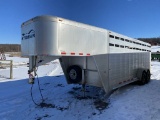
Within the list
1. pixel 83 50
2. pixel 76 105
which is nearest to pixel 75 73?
pixel 76 105

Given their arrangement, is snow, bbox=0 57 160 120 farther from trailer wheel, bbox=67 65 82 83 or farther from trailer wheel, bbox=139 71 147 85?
trailer wheel, bbox=139 71 147 85

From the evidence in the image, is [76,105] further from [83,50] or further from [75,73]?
[83,50]

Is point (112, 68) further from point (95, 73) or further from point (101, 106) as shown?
point (101, 106)

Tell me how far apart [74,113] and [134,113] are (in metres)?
1.80

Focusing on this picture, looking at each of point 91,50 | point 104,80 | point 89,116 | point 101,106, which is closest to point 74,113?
point 89,116

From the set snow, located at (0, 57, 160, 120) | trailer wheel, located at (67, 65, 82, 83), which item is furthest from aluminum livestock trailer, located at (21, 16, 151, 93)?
snow, located at (0, 57, 160, 120)

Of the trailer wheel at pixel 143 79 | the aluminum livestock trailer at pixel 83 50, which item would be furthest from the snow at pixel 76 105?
the trailer wheel at pixel 143 79

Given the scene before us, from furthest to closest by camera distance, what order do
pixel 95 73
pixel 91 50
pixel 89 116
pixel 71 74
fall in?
pixel 71 74 < pixel 95 73 < pixel 91 50 < pixel 89 116

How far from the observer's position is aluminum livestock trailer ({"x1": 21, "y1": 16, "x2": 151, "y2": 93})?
5207mm

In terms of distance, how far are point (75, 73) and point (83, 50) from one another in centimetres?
164

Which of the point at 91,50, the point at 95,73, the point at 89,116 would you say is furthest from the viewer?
the point at 95,73

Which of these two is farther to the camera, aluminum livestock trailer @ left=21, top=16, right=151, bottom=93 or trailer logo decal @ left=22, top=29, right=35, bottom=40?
trailer logo decal @ left=22, top=29, right=35, bottom=40

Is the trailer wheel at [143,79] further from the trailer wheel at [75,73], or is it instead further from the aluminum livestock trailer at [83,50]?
the trailer wheel at [75,73]

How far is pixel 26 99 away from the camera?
7.29 m
